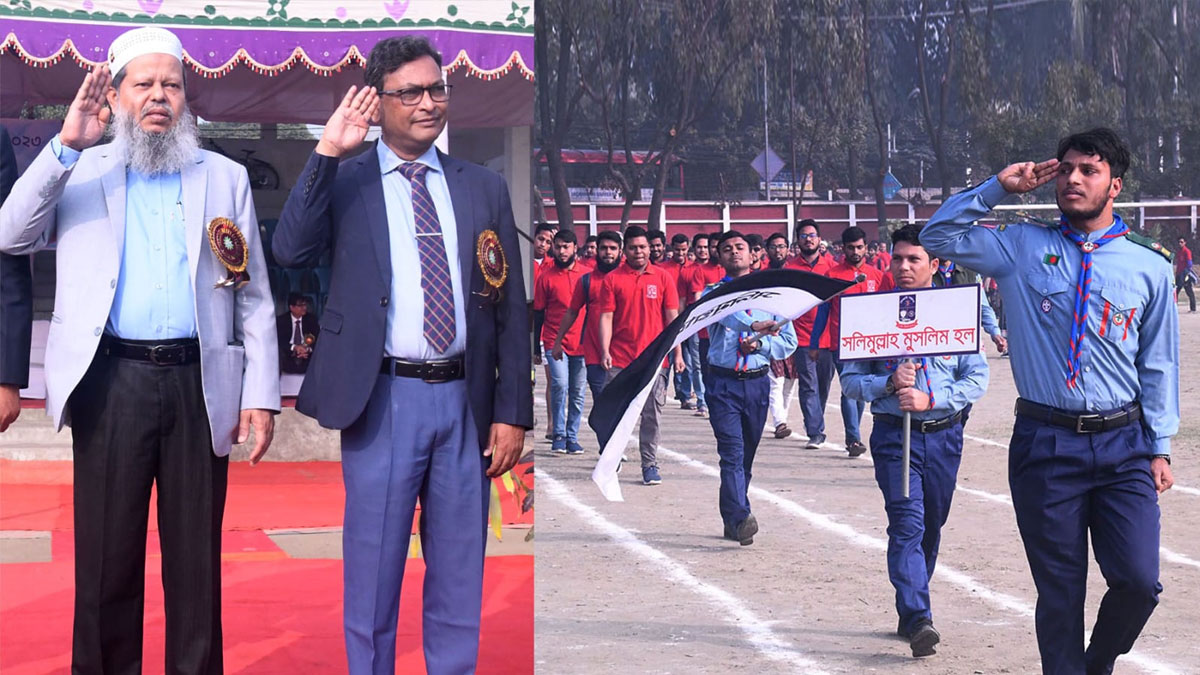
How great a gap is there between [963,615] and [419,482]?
3.83 meters

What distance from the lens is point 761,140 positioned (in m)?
13.8

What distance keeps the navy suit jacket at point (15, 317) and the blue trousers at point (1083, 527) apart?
3.02 metres

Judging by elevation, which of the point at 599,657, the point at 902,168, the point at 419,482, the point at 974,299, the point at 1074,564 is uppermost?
the point at 902,168

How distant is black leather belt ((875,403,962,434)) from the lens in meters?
6.78

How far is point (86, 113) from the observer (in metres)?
3.86

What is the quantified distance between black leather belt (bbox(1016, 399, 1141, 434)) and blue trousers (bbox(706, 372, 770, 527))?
13.1 ft

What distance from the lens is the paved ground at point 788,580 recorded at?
6539mm

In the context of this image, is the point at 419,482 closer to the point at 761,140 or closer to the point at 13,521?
the point at 13,521

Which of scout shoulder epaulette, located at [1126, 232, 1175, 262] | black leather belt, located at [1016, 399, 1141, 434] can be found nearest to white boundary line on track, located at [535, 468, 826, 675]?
black leather belt, located at [1016, 399, 1141, 434]

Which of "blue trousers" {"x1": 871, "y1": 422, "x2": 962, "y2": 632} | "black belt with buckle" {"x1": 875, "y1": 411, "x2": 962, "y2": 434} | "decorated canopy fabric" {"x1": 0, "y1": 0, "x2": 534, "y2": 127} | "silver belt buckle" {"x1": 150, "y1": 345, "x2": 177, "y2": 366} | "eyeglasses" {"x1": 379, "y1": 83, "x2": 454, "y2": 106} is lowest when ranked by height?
"blue trousers" {"x1": 871, "y1": 422, "x2": 962, "y2": 632}

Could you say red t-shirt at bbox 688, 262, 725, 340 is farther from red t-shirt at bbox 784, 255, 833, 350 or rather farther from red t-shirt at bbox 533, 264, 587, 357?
red t-shirt at bbox 533, 264, 587, 357

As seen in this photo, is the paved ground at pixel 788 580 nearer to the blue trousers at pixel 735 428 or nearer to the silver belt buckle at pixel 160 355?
the blue trousers at pixel 735 428

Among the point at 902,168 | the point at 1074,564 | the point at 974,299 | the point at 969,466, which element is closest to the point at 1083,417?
the point at 1074,564

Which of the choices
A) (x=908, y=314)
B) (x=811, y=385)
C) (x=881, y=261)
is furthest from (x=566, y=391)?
(x=908, y=314)
